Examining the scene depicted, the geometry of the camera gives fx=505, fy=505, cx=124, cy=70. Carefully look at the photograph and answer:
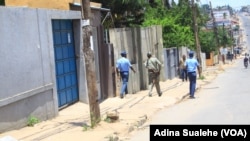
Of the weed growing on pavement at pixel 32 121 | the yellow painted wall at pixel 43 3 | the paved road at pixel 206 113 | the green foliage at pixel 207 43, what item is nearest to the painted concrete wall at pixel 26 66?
the weed growing on pavement at pixel 32 121

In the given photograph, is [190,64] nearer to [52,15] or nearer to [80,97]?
[80,97]

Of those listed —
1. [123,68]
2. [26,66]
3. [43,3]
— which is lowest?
[123,68]

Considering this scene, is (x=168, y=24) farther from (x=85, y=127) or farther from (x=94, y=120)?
(x=85, y=127)

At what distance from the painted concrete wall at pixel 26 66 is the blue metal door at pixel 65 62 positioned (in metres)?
0.74

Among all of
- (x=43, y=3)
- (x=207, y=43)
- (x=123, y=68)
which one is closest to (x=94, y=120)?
(x=43, y=3)

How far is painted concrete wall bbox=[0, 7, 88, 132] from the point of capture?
10531 millimetres

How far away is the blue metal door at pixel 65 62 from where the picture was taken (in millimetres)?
14078

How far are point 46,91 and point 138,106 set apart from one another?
3798 mm

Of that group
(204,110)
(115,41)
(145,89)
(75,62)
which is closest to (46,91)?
(75,62)

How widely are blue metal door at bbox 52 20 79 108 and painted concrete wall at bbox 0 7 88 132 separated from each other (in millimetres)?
737

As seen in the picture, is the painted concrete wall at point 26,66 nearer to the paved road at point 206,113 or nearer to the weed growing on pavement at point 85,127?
the weed growing on pavement at point 85,127

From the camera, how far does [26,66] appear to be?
11.5 metres

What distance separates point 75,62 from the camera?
15.5m

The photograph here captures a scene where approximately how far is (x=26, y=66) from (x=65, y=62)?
3.19 metres
